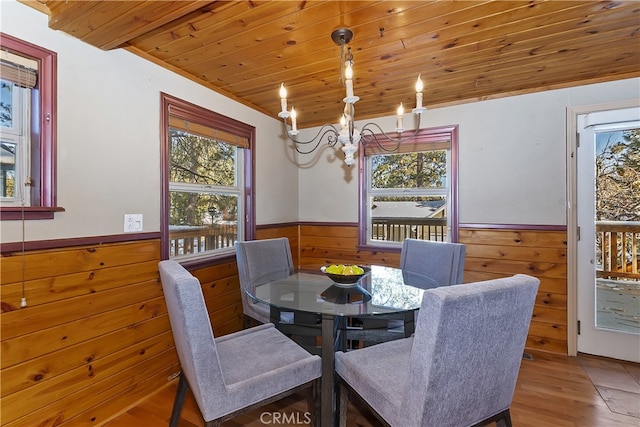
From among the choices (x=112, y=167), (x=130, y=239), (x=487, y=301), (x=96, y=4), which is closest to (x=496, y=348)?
(x=487, y=301)

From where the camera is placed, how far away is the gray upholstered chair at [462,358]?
0.98 meters

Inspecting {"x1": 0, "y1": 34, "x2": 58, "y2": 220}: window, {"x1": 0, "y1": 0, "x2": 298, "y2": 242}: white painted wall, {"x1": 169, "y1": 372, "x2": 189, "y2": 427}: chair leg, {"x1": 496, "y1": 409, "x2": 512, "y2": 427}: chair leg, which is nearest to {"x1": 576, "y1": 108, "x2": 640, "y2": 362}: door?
{"x1": 496, "y1": 409, "x2": 512, "y2": 427}: chair leg

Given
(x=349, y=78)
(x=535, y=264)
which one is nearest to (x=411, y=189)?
(x=535, y=264)

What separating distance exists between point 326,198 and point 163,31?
218 cm

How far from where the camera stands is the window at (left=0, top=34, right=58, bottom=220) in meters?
1.41

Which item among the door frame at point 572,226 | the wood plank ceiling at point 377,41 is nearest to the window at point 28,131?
the wood plank ceiling at point 377,41

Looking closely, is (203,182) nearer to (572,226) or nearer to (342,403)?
(342,403)

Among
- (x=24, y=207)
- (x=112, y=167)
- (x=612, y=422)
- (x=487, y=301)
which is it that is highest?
(x=112, y=167)

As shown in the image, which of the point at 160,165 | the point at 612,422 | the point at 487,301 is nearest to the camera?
the point at 487,301

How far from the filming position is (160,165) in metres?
2.04

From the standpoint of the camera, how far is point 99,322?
1687mm

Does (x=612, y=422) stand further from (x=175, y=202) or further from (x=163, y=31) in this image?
(x=163, y=31)

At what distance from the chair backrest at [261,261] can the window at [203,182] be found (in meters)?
0.40

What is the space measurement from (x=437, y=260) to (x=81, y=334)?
7.43 feet
